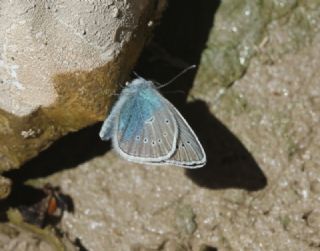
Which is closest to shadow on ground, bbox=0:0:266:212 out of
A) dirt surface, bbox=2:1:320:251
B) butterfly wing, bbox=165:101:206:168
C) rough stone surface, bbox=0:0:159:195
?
dirt surface, bbox=2:1:320:251

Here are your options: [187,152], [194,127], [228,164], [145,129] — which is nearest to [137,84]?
[145,129]

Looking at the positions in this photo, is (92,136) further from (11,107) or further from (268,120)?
(268,120)

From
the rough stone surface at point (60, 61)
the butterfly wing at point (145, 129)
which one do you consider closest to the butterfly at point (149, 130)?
the butterfly wing at point (145, 129)

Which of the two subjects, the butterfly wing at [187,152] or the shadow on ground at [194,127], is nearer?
the butterfly wing at [187,152]

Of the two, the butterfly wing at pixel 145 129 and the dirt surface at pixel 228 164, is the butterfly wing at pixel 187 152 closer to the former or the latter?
the butterfly wing at pixel 145 129

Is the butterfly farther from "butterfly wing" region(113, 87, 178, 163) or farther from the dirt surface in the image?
the dirt surface

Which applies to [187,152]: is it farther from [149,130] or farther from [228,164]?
[228,164]

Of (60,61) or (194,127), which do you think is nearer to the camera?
(60,61)

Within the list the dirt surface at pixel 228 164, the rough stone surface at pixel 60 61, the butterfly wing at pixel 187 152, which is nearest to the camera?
the rough stone surface at pixel 60 61
